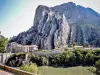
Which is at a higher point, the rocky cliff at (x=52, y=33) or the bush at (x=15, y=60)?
the rocky cliff at (x=52, y=33)

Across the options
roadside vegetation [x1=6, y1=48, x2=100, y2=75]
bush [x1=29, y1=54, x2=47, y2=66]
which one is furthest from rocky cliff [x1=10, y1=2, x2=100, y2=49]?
roadside vegetation [x1=6, y1=48, x2=100, y2=75]

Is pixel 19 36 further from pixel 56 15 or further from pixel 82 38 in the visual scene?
pixel 82 38

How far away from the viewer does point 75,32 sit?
100812mm

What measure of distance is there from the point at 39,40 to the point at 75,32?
1105 inches

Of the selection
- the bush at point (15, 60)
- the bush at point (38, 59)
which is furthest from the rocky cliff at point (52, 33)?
the bush at point (15, 60)

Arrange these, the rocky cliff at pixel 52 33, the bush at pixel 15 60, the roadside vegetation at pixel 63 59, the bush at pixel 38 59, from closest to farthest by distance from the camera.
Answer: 1. the roadside vegetation at pixel 63 59
2. the bush at pixel 15 60
3. the bush at pixel 38 59
4. the rocky cliff at pixel 52 33

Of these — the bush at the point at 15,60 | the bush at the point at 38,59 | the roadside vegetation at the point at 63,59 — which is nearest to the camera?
the roadside vegetation at the point at 63,59

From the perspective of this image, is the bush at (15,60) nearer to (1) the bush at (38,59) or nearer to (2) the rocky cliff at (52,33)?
(1) the bush at (38,59)

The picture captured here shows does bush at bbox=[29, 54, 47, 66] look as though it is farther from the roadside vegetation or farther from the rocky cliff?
the rocky cliff

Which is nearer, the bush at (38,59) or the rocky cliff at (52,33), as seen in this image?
the bush at (38,59)

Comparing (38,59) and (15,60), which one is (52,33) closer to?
(38,59)

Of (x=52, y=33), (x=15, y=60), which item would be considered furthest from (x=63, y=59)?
(x=52, y=33)

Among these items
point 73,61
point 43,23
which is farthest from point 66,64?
point 43,23

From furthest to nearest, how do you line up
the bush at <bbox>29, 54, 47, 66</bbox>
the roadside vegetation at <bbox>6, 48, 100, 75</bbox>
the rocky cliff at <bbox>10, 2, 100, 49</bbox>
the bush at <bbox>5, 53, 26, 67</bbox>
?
the rocky cliff at <bbox>10, 2, 100, 49</bbox> < the bush at <bbox>29, 54, 47, 66</bbox> < the bush at <bbox>5, 53, 26, 67</bbox> < the roadside vegetation at <bbox>6, 48, 100, 75</bbox>
